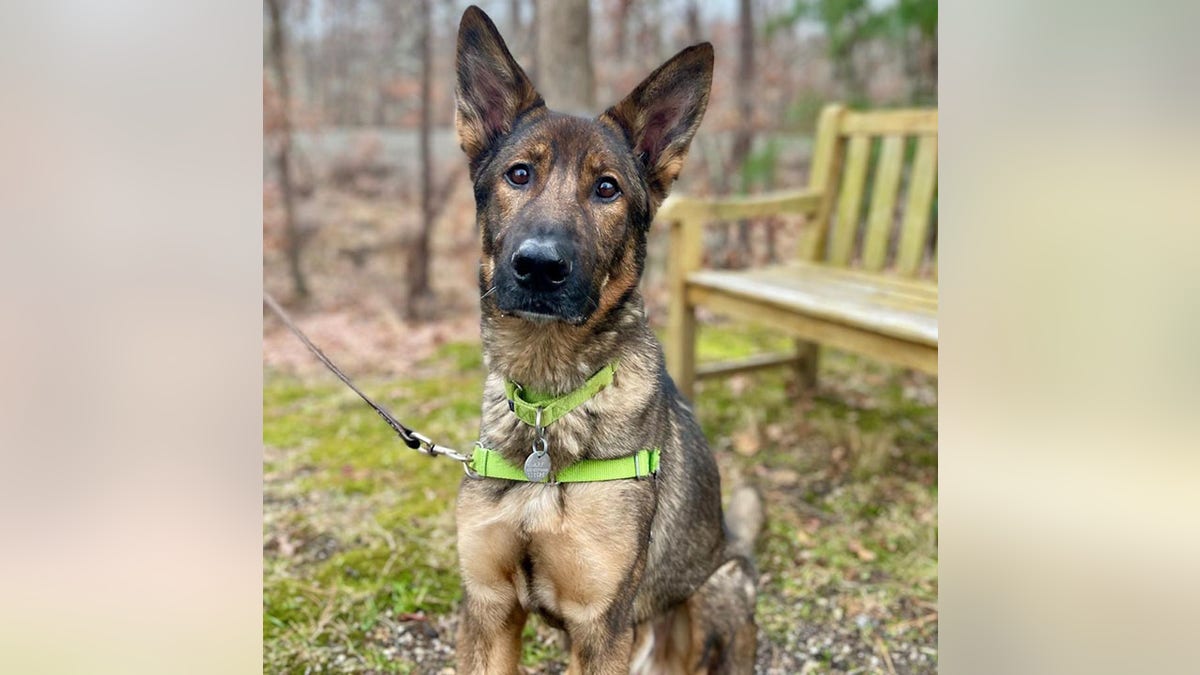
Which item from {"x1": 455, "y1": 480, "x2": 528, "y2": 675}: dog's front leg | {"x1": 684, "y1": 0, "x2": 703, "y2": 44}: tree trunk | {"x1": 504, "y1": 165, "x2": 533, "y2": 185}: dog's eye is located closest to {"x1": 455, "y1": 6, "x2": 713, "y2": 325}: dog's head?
{"x1": 504, "y1": 165, "x2": 533, "y2": 185}: dog's eye

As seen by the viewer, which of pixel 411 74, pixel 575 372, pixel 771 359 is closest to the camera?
pixel 575 372

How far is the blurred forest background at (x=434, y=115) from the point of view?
313 inches

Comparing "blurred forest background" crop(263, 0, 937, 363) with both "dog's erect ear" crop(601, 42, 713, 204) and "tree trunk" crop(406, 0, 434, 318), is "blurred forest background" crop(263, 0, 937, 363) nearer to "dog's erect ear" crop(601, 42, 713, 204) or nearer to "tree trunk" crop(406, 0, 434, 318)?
"tree trunk" crop(406, 0, 434, 318)

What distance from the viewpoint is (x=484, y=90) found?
244 centimetres

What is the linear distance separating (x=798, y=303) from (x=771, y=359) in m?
1.49

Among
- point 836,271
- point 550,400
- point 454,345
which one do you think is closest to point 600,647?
point 550,400

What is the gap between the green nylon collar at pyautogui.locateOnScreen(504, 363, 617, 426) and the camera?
7.82ft

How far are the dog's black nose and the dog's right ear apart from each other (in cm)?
48

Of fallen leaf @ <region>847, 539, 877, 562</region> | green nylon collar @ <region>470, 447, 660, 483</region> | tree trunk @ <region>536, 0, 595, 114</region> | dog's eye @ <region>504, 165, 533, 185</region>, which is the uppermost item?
tree trunk @ <region>536, 0, 595, 114</region>

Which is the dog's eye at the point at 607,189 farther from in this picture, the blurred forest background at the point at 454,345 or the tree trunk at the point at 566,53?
the tree trunk at the point at 566,53
